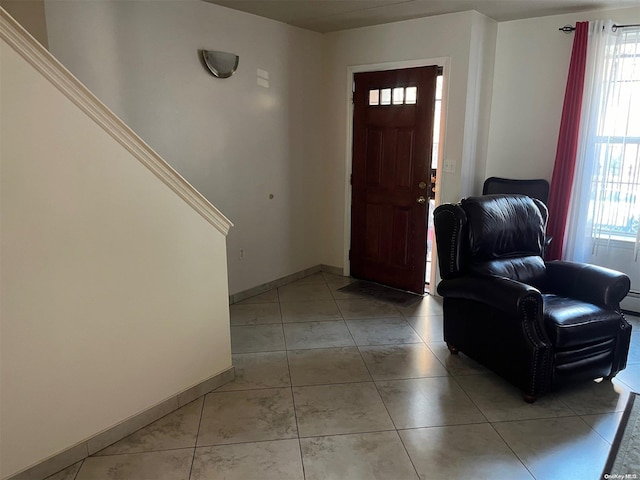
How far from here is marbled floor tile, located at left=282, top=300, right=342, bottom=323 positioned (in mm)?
Answer: 3783

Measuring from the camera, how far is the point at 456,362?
305cm

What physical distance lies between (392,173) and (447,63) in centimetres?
104

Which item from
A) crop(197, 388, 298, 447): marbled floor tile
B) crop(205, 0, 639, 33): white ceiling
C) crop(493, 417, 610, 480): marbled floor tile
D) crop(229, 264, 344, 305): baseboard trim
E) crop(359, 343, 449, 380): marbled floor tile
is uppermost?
crop(205, 0, 639, 33): white ceiling

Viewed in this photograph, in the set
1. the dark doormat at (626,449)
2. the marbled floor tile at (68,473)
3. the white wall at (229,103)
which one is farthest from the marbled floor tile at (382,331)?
the marbled floor tile at (68,473)

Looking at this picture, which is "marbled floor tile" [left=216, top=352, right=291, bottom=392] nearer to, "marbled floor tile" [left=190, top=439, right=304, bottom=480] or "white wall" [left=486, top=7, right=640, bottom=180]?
"marbled floor tile" [left=190, top=439, right=304, bottom=480]

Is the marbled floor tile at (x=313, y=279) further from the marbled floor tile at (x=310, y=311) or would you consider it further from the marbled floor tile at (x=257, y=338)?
the marbled floor tile at (x=257, y=338)

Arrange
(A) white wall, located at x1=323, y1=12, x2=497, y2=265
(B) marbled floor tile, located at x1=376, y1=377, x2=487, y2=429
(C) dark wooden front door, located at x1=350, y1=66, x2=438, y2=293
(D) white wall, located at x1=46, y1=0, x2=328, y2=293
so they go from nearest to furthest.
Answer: (B) marbled floor tile, located at x1=376, y1=377, x2=487, y2=429, (D) white wall, located at x1=46, y1=0, x2=328, y2=293, (A) white wall, located at x1=323, y1=12, x2=497, y2=265, (C) dark wooden front door, located at x1=350, y1=66, x2=438, y2=293

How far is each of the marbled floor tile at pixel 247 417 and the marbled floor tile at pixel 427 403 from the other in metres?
0.57

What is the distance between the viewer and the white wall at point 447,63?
149 inches

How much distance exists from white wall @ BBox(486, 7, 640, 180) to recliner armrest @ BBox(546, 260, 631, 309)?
4.34 feet

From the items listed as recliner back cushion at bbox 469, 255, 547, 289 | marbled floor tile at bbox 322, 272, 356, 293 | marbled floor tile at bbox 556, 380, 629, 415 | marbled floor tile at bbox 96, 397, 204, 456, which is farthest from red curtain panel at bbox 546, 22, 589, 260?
marbled floor tile at bbox 96, 397, 204, 456

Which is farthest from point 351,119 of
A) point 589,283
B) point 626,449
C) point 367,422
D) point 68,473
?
point 68,473

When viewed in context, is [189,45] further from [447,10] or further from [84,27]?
[447,10]

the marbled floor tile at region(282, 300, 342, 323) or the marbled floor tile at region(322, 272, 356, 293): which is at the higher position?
the marbled floor tile at region(322, 272, 356, 293)
